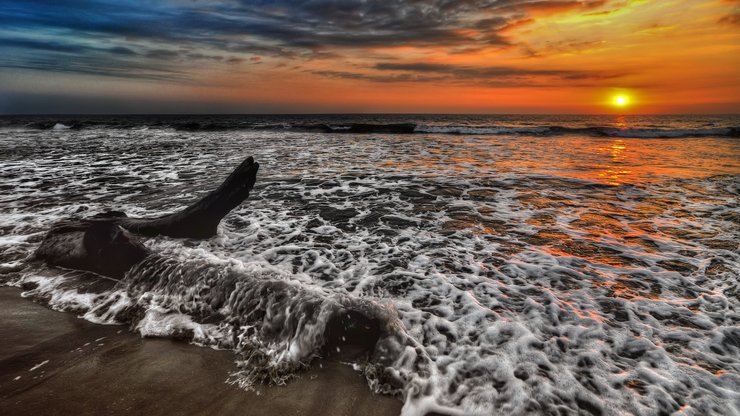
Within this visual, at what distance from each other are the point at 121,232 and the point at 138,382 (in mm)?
2680

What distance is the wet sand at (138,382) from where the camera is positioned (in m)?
2.37

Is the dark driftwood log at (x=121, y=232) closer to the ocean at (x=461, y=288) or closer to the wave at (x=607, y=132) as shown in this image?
the ocean at (x=461, y=288)

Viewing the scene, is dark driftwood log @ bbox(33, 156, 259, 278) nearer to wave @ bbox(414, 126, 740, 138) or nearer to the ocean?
the ocean

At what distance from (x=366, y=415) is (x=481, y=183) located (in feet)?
26.5

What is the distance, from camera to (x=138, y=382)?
260 centimetres

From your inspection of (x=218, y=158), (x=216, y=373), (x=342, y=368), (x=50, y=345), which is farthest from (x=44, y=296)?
(x=218, y=158)

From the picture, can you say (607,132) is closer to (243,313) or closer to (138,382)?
(243,313)

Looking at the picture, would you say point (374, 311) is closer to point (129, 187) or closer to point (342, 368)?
point (342, 368)

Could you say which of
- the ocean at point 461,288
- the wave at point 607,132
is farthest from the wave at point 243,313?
the wave at point 607,132

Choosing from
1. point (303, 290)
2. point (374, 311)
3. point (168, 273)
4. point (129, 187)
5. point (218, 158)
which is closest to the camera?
point (374, 311)

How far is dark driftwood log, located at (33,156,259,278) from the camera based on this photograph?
4.34 meters

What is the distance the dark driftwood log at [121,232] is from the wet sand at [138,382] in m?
1.18

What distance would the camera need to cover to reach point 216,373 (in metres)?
2.71

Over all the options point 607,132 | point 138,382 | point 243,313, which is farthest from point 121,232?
point 607,132
